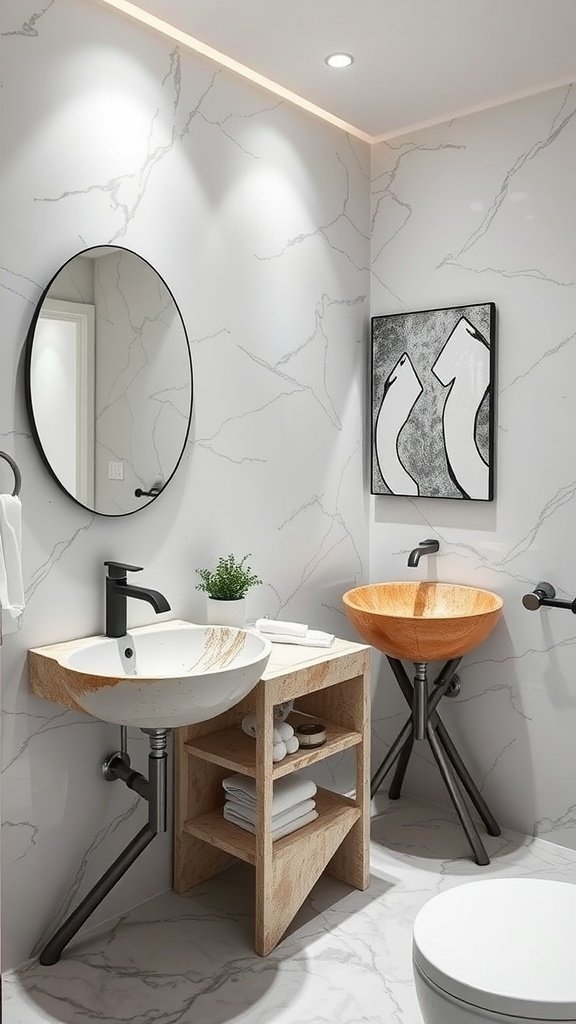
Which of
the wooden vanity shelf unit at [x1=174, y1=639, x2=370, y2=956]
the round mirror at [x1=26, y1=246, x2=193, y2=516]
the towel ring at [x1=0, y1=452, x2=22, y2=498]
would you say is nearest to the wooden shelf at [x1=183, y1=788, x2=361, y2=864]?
the wooden vanity shelf unit at [x1=174, y1=639, x2=370, y2=956]

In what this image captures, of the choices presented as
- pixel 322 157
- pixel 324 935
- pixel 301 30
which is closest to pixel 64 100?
pixel 301 30

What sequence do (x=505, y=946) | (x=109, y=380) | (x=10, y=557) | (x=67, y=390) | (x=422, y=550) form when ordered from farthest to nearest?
(x=422, y=550), (x=109, y=380), (x=67, y=390), (x=10, y=557), (x=505, y=946)

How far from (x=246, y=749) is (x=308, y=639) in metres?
0.35

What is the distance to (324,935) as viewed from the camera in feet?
7.37

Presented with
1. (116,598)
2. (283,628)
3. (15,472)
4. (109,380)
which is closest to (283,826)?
(283,628)

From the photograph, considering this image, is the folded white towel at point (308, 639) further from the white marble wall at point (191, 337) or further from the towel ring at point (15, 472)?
the towel ring at point (15, 472)

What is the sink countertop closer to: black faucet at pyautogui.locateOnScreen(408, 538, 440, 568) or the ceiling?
black faucet at pyautogui.locateOnScreen(408, 538, 440, 568)

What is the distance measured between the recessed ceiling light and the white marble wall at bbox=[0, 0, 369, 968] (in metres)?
0.26

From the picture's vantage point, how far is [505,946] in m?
1.50

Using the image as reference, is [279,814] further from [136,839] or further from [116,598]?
[116,598]

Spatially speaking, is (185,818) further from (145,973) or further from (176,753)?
(145,973)

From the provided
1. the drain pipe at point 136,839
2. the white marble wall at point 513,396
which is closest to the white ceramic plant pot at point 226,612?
the drain pipe at point 136,839

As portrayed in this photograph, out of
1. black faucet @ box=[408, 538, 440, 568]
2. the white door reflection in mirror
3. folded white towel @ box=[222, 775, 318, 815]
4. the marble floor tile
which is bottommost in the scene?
the marble floor tile

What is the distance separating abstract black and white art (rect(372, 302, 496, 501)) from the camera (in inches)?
111
